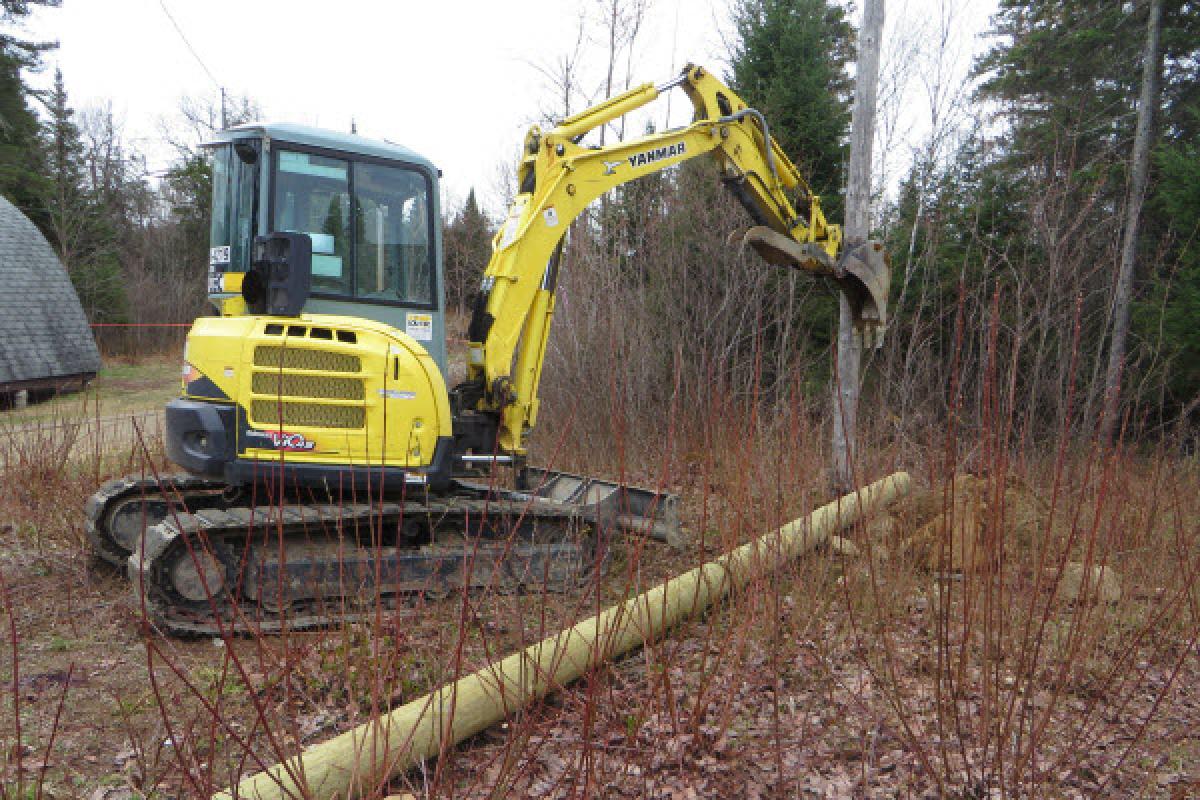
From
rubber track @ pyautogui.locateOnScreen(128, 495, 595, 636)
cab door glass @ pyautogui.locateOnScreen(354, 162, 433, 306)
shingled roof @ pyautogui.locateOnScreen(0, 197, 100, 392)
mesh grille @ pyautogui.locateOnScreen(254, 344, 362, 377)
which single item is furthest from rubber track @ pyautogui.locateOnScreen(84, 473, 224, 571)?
shingled roof @ pyautogui.locateOnScreen(0, 197, 100, 392)

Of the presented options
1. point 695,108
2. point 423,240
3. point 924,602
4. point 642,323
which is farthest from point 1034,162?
point 423,240

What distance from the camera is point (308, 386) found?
16.6 feet

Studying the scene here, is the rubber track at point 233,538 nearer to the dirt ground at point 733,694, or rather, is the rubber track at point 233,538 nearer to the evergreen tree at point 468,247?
the dirt ground at point 733,694

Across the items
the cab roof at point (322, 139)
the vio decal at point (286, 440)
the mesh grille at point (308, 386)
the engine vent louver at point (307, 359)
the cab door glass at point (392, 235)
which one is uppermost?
the cab roof at point (322, 139)

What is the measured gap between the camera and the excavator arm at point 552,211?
5.86 m

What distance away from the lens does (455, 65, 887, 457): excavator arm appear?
5.86m

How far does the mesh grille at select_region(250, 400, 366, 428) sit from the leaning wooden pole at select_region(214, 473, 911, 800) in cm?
195

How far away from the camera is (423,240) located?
18.5 feet

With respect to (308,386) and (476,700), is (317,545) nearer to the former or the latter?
(308,386)

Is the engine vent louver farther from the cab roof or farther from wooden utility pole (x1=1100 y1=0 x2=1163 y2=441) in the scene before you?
wooden utility pole (x1=1100 y1=0 x2=1163 y2=441)

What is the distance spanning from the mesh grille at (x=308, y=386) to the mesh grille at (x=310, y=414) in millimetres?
61

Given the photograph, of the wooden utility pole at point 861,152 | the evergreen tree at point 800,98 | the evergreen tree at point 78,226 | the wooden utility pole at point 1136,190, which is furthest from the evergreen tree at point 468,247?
the evergreen tree at point 78,226

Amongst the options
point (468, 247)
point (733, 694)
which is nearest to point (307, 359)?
point (733, 694)

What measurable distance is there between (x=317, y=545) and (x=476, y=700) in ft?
7.03
